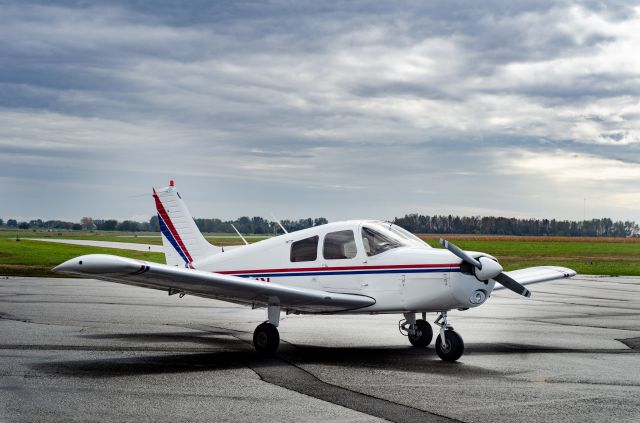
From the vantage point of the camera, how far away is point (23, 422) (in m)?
6.89

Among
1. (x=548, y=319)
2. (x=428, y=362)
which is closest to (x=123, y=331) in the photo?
(x=428, y=362)

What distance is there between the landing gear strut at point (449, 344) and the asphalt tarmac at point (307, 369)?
198mm

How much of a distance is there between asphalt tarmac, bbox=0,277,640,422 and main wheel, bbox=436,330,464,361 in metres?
0.19

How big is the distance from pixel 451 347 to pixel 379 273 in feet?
5.39

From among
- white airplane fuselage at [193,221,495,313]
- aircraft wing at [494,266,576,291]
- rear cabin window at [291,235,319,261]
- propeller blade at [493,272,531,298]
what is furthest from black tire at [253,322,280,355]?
aircraft wing at [494,266,576,291]

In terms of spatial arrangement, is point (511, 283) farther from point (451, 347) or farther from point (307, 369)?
point (307, 369)

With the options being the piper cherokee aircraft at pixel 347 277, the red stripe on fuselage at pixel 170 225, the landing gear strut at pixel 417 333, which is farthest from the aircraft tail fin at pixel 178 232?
the landing gear strut at pixel 417 333

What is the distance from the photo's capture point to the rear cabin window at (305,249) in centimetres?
1252

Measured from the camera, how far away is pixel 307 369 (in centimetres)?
1028

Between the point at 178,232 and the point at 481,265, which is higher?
the point at 178,232

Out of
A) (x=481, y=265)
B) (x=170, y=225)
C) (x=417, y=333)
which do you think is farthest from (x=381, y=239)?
(x=170, y=225)

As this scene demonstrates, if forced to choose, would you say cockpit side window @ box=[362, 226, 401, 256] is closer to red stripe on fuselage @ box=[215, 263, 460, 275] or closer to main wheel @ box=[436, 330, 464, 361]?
red stripe on fuselage @ box=[215, 263, 460, 275]

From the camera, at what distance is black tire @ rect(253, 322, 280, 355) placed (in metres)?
11.8

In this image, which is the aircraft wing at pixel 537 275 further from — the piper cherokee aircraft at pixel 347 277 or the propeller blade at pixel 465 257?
the propeller blade at pixel 465 257
